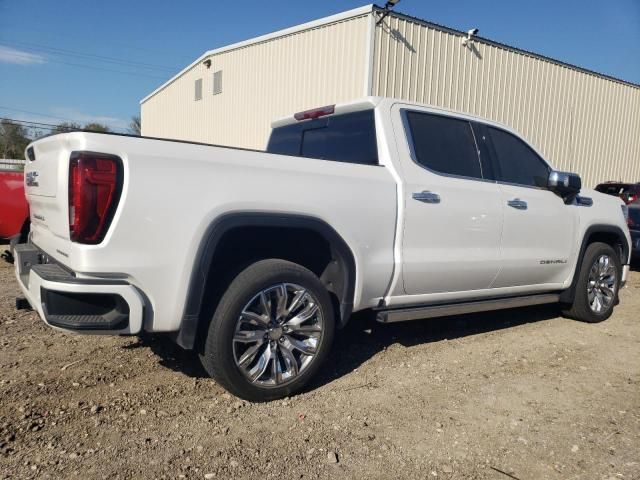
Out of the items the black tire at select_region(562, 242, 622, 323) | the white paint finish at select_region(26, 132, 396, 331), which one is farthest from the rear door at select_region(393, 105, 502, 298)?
the black tire at select_region(562, 242, 622, 323)

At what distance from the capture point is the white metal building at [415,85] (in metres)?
12.0

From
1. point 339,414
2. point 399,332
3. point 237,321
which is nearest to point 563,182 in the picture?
point 399,332

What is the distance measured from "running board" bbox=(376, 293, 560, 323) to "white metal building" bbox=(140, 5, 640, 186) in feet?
25.6

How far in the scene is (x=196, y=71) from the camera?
20953 millimetres

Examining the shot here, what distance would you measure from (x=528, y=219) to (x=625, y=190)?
10.8 meters

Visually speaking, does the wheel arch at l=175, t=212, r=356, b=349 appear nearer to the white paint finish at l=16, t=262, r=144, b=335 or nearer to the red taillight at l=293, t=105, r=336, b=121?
the white paint finish at l=16, t=262, r=144, b=335

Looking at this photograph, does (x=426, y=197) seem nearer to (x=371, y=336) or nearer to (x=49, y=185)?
(x=371, y=336)

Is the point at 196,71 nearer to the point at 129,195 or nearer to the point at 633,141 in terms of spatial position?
the point at 633,141

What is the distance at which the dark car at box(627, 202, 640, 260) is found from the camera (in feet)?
29.1

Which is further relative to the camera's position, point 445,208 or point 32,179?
point 445,208

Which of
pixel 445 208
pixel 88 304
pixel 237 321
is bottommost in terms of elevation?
pixel 237 321

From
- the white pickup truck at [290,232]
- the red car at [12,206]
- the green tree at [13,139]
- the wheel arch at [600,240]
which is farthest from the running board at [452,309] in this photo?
the green tree at [13,139]

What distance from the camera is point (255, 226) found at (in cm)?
310

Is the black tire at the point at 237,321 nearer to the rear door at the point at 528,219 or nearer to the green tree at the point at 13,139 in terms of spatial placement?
the rear door at the point at 528,219
